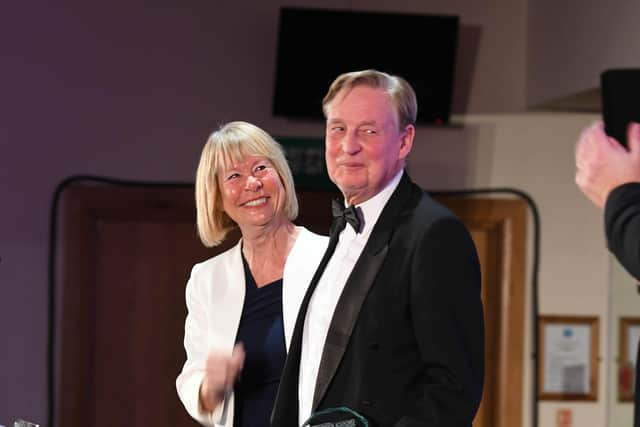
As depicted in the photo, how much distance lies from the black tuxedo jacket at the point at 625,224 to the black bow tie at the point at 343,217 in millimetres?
622

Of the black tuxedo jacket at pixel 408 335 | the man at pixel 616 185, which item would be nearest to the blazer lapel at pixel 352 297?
the black tuxedo jacket at pixel 408 335

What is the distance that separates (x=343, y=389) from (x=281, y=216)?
1.03 feet

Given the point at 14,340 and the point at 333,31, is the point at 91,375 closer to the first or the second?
the point at 14,340

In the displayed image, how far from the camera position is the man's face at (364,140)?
1.62m

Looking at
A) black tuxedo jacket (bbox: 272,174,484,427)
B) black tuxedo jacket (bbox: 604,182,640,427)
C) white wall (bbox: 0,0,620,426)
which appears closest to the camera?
black tuxedo jacket (bbox: 604,182,640,427)

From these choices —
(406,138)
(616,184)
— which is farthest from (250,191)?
(616,184)

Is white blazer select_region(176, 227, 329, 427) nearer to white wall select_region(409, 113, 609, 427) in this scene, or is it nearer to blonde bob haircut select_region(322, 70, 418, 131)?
blonde bob haircut select_region(322, 70, 418, 131)

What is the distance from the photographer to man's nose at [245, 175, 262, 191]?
1664mm

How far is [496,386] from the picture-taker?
349cm

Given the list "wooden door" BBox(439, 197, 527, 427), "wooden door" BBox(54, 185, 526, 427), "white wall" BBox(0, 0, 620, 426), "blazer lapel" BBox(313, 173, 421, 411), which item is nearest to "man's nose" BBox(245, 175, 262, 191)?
"wooden door" BBox(54, 185, 526, 427)

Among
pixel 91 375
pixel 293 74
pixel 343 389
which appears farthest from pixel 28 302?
pixel 343 389

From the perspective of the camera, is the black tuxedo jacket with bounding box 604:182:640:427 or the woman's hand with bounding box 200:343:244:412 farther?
the woman's hand with bounding box 200:343:244:412

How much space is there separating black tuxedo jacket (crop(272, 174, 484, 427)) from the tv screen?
1.71m

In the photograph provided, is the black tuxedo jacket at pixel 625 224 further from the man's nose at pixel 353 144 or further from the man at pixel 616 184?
the man's nose at pixel 353 144
